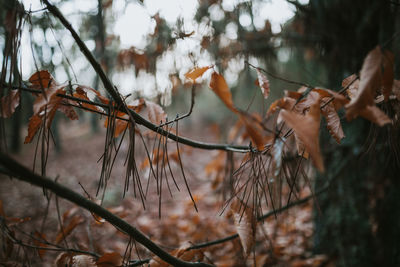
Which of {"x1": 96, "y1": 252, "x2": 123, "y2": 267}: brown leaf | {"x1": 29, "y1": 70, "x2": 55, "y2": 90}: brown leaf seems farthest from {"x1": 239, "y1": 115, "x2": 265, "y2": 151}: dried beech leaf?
{"x1": 96, "y1": 252, "x2": 123, "y2": 267}: brown leaf

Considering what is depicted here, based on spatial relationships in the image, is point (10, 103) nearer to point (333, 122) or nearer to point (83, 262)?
point (83, 262)

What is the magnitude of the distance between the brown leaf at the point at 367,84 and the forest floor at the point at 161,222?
1.16 feet

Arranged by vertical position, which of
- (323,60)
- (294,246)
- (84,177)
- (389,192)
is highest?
(84,177)

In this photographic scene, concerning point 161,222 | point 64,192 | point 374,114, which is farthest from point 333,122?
point 161,222

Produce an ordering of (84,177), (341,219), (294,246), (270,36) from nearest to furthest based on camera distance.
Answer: (270,36) < (341,219) < (294,246) < (84,177)

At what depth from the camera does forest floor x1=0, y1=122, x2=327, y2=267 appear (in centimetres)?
85

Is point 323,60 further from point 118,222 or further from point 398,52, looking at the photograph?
point 118,222

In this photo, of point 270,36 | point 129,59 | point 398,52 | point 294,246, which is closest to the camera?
point 398,52

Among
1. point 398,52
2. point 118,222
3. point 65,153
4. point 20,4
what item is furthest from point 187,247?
point 65,153

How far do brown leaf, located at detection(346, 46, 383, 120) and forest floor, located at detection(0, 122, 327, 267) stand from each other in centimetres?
35

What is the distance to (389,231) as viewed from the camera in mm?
1245

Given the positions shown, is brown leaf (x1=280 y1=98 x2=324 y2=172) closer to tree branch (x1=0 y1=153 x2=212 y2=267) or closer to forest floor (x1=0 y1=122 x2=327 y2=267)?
forest floor (x1=0 y1=122 x2=327 y2=267)

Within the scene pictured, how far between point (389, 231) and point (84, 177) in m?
4.75

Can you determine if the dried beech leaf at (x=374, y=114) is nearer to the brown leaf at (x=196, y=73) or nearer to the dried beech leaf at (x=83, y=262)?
the brown leaf at (x=196, y=73)
